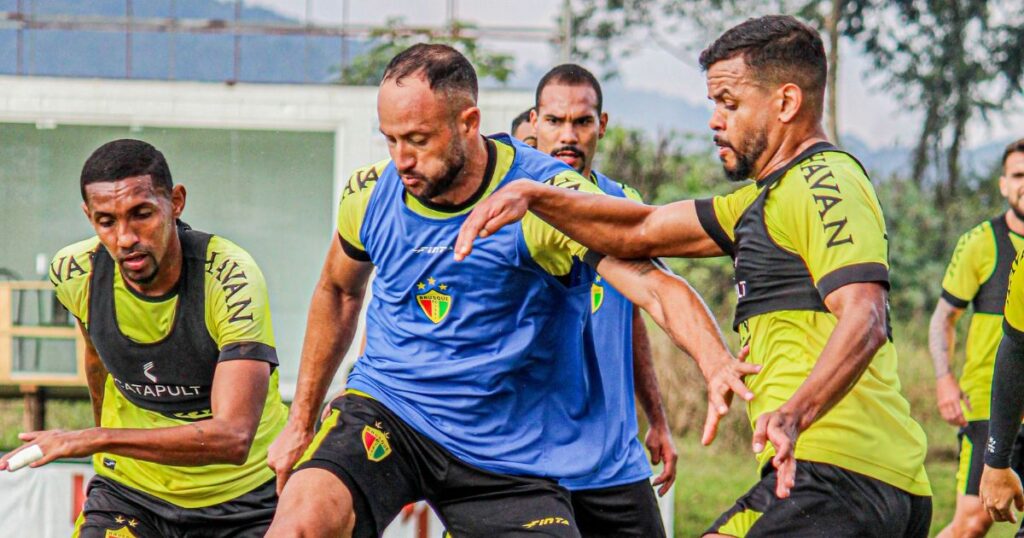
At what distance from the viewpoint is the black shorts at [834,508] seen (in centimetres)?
396

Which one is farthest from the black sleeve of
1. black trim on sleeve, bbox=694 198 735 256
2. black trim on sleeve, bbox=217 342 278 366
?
black trim on sleeve, bbox=217 342 278 366

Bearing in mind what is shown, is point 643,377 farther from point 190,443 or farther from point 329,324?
point 190,443

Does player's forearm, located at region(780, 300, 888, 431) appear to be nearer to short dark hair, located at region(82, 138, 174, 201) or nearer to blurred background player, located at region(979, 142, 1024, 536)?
blurred background player, located at region(979, 142, 1024, 536)

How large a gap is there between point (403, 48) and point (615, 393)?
8.02 m

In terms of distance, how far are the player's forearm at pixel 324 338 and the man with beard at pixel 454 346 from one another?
0.17 meters

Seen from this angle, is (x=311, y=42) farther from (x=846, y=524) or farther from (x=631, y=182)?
Answer: (x=846, y=524)

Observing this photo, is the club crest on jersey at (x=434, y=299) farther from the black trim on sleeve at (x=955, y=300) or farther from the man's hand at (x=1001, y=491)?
the black trim on sleeve at (x=955, y=300)

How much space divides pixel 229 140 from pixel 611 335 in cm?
701

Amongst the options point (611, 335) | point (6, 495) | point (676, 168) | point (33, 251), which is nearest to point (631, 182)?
point (676, 168)

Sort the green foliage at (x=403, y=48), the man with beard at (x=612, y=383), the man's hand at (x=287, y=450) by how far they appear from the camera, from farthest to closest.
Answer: the green foliage at (x=403, y=48), the man with beard at (x=612, y=383), the man's hand at (x=287, y=450)

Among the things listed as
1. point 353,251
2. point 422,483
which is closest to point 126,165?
point 353,251

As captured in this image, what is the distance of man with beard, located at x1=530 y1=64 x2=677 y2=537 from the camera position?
5207 millimetres

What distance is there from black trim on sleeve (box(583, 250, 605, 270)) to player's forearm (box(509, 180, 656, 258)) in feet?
0.12

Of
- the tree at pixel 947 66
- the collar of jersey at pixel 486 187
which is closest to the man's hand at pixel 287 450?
the collar of jersey at pixel 486 187
